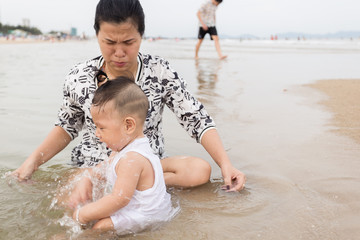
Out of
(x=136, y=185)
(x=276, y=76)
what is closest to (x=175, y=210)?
(x=136, y=185)

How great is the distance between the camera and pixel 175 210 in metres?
2.02

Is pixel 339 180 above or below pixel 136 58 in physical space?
below

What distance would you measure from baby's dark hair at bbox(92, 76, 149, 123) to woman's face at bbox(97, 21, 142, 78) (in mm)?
343

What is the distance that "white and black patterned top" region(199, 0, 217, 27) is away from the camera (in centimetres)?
1062

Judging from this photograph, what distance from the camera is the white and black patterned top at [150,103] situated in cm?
237

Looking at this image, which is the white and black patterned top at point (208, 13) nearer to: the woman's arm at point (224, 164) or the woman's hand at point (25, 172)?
the woman's arm at point (224, 164)

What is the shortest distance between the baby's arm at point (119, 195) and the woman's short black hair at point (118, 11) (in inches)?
32.1

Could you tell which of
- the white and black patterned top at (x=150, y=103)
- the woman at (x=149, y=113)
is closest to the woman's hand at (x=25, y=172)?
the woman at (x=149, y=113)

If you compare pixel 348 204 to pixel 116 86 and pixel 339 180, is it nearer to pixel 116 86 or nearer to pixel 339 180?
pixel 339 180

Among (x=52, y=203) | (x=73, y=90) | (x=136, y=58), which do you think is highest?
(x=136, y=58)

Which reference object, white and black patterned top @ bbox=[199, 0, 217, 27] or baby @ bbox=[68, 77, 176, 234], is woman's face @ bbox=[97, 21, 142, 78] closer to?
baby @ bbox=[68, 77, 176, 234]

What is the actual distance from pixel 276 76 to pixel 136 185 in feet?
20.9

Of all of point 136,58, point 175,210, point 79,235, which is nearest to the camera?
point 79,235

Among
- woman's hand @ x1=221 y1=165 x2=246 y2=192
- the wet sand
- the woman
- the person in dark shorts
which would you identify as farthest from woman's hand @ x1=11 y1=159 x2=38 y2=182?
the person in dark shorts
